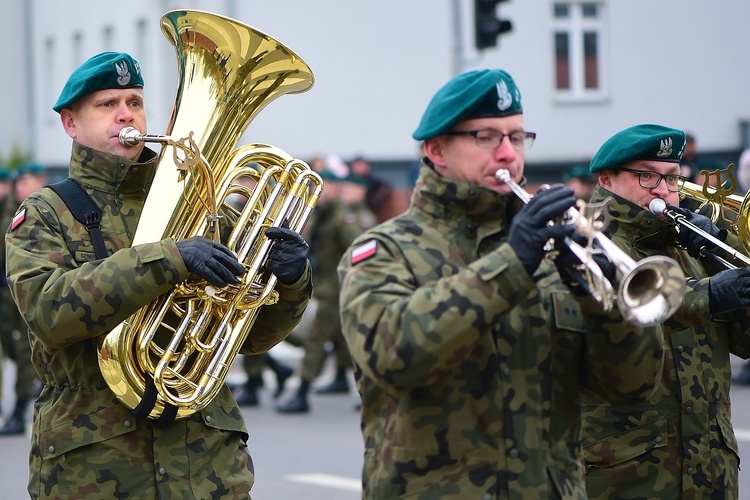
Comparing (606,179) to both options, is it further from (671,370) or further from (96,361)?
(96,361)

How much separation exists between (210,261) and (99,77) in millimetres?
793

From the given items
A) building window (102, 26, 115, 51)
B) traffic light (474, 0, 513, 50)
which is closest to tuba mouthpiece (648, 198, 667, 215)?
traffic light (474, 0, 513, 50)

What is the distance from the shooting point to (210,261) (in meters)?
4.01

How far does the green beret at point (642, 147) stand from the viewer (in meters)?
4.48

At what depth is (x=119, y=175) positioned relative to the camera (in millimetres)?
4328

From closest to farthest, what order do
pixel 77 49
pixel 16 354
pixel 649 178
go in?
pixel 649 178
pixel 16 354
pixel 77 49

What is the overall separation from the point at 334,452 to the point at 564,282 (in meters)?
6.13

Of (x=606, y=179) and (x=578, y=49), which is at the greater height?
(x=578, y=49)

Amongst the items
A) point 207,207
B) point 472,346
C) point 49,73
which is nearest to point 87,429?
point 207,207

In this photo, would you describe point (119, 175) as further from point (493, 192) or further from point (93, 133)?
point (493, 192)

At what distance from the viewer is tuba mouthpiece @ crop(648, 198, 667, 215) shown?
4.40m

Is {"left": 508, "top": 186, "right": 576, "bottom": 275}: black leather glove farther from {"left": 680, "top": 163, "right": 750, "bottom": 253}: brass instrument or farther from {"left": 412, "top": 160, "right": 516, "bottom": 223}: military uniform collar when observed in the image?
{"left": 680, "top": 163, "right": 750, "bottom": 253}: brass instrument

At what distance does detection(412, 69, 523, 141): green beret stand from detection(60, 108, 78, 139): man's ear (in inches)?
64.0

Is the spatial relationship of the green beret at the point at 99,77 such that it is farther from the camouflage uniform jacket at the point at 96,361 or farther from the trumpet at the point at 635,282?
the trumpet at the point at 635,282
